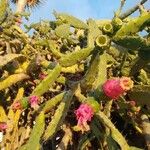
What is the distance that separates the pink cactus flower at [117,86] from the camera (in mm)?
2371

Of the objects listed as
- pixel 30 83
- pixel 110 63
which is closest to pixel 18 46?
pixel 30 83

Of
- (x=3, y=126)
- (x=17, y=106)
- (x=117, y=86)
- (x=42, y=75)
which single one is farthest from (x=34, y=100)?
(x=117, y=86)

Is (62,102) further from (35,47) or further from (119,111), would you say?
(35,47)

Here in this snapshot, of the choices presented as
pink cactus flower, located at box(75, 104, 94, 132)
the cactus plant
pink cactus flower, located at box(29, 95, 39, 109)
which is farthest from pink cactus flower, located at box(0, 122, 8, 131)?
pink cactus flower, located at box(75, 104, 94, 132)

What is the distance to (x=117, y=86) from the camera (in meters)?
2.40

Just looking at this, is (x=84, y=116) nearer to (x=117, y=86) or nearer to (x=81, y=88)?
(x=117, y=86)

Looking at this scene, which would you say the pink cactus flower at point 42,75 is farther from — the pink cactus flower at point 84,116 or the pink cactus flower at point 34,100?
the pink cactus flower at point 84,116

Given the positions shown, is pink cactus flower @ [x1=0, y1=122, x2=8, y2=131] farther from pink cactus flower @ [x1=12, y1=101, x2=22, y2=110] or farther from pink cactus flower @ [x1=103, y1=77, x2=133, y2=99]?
pink cactus flower @ [x1=103, y1=77, x2=133, y2=99]

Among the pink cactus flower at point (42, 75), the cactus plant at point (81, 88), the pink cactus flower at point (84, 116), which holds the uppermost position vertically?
the pink cactus flower at point (42, 75)

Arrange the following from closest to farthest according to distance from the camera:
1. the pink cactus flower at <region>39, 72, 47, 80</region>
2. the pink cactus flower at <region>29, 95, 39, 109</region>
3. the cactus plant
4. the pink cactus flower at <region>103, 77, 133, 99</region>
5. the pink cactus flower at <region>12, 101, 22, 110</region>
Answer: the pink cactus flower at <region>103, 77, 133, 99</region>, the cactus plant, the pink cactus flower at <region>29, 95, 39, 109</region>, the pink cactus flower at <region>12, 101, 22, 110</region>, the pink cactus flower at <region>39, 72, 47, 80</region>

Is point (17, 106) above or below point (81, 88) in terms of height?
above

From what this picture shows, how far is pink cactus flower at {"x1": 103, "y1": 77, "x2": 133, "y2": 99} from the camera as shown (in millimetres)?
A: 2371

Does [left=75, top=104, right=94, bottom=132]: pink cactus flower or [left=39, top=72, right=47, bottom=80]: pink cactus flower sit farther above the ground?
[left=39, top=72, right=47, bottom=80]: pink cactus flower

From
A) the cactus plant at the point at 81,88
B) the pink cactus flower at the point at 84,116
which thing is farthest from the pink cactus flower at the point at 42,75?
the pink cactus flower at the point at 84,116
